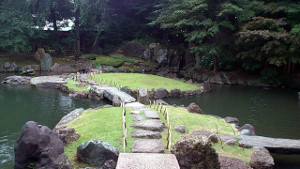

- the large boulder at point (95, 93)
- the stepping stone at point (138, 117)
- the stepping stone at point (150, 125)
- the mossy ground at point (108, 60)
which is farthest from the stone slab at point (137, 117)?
the mossy ground at point (108, 60)

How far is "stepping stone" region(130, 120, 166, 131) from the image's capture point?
863 cm

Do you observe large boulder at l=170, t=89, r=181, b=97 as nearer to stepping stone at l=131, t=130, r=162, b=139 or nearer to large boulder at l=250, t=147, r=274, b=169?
stepping stone at l=131, t=130, r=162, b=139

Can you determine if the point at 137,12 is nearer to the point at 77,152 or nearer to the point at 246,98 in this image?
the point at 246,98

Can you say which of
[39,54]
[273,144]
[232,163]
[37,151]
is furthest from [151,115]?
[39,54]

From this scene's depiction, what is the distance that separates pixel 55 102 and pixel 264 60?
812 inches

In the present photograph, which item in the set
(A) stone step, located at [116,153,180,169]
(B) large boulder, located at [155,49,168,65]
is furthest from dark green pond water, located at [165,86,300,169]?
(B) large boulder, located at [155,49,168,65]

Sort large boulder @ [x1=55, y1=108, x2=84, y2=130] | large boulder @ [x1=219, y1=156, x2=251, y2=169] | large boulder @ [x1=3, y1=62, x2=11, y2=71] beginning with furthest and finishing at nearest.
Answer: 1. large boulder @ [x1=3, y1=62, x2=11, y2=71]
2. large boulder @ [x1=55, y1=108, x2=84, y2=130]
3. large boulder @ [x1=219, y1=156, x2=251, y2=169]

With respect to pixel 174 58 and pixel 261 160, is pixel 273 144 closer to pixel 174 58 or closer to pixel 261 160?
pixel 261 160

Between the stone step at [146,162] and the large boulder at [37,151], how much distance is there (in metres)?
2.07

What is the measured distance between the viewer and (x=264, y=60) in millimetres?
27641

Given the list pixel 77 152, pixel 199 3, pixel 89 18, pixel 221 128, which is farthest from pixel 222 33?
pixel 77 152

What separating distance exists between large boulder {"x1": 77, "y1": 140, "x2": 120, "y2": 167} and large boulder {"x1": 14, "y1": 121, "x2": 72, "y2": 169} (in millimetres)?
483

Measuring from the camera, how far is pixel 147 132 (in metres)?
8.26

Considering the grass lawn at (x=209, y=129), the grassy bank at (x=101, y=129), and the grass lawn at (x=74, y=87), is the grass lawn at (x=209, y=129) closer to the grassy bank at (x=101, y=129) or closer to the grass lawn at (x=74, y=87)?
the grassy bank at (x=101, y=129)
